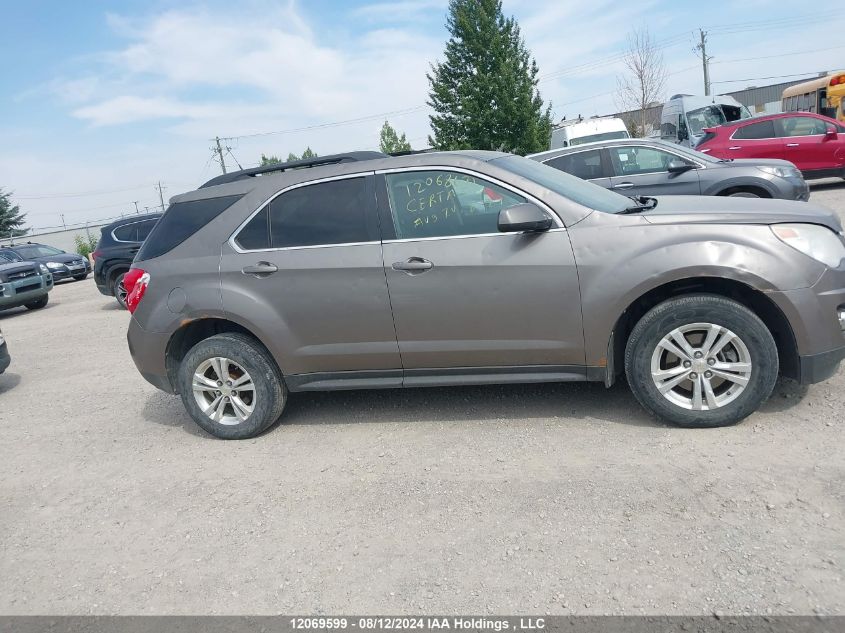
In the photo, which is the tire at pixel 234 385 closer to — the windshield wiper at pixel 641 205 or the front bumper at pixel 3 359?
the windshield wiper at pixel 641 205

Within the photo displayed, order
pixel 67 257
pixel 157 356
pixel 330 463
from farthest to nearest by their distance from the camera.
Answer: pixel 67 257
pixel 157 356
pixel 330 463

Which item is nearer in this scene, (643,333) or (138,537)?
(138,537)

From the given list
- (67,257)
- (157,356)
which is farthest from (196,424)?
(67,257)

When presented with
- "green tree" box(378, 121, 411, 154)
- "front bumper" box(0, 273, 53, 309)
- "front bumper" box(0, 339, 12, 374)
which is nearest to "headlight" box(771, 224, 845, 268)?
"front bumper" box(0, 339, 12, 374)

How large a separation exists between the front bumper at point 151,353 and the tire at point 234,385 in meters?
0.18

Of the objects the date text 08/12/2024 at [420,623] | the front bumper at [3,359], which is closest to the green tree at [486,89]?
the front bumper at [3,359]

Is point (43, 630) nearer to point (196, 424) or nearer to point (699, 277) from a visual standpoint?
point (196, 424)

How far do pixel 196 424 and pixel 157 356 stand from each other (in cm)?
61

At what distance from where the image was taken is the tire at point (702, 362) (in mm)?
3848

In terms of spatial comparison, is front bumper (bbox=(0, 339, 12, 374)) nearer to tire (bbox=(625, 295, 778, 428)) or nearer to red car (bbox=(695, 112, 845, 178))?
tire (bbox=(625, 295, 778, 428))

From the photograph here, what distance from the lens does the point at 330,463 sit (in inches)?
170

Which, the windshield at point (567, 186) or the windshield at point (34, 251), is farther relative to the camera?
the windshield at point (34, 251)

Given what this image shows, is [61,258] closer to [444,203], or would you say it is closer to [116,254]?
[116,254]

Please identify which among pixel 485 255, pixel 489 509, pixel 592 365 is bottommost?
pixel 489 509
